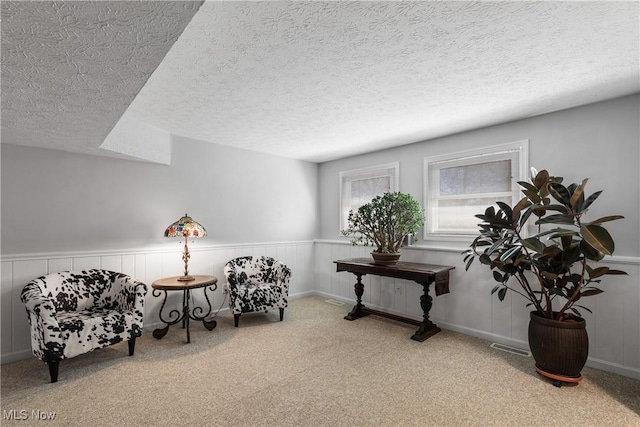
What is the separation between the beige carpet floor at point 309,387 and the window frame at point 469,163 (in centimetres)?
119

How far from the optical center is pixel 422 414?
6.47 ft

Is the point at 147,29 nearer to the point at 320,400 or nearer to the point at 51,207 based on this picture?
the point at 320,400

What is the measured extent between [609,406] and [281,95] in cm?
329

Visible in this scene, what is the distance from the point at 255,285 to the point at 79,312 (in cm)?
179

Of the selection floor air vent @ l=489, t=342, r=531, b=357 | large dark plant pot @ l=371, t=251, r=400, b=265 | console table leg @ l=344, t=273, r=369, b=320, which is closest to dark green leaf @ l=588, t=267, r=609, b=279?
floor air vent @ l=489, t=342, r=531, b=357

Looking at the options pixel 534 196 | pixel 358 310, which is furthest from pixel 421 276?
pixel 534 196

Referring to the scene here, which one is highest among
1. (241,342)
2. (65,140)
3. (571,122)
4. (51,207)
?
(571,122)

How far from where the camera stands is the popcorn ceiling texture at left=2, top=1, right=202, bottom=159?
3.48 feet

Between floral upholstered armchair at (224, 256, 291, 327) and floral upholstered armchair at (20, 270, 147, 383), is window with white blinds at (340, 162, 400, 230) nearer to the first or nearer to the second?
floral upholstered armchair at (224, 256, 291, 327)

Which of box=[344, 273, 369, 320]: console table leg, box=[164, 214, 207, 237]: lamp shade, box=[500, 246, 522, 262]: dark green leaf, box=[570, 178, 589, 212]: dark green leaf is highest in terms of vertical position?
box=[570, 178, 589, 212]: dark green leaf

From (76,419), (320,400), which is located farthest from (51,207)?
(320,400)

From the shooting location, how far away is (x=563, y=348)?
2.28m

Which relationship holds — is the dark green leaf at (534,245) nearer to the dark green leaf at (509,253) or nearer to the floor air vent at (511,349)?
the dark green leaf at (509,253)

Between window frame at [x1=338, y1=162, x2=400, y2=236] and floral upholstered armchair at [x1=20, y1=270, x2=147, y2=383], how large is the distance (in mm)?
3095
